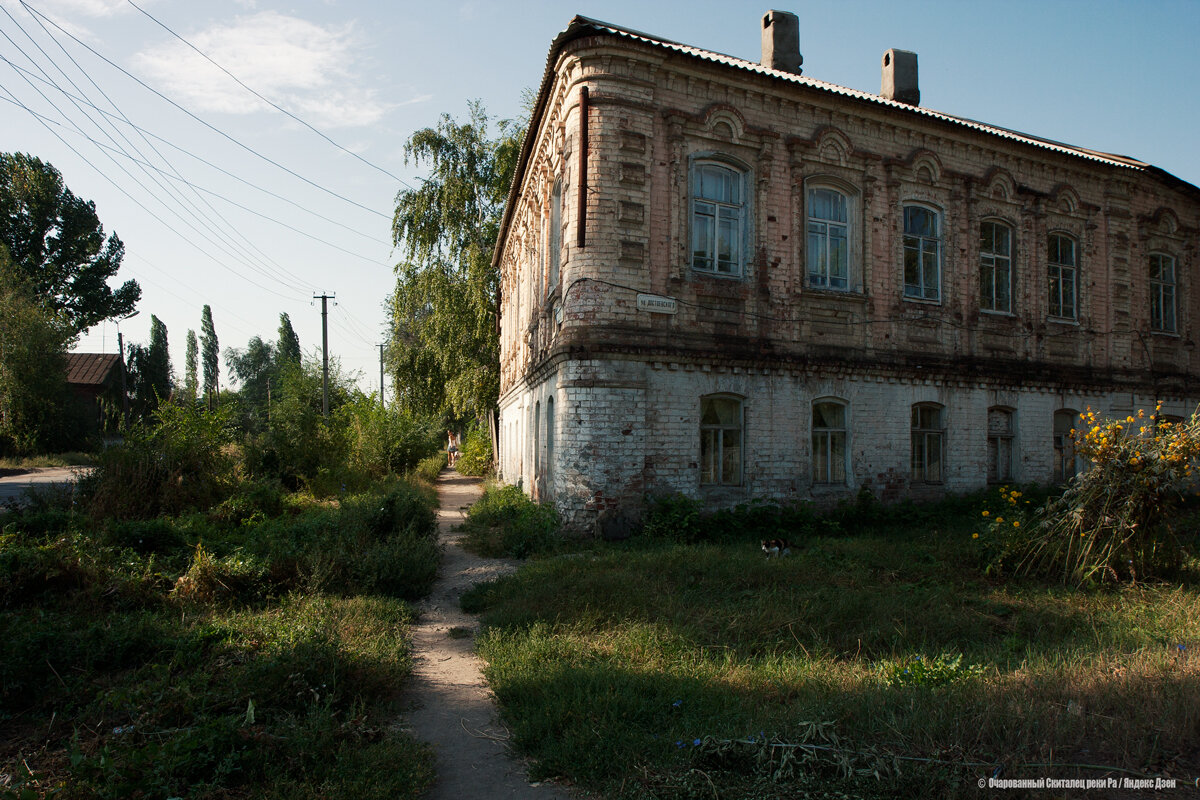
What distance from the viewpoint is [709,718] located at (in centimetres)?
413

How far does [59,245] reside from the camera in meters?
40.0

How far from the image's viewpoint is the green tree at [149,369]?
44.9 metres

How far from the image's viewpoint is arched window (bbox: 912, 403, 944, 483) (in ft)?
42.3

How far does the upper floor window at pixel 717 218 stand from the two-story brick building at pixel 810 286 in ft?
0.12

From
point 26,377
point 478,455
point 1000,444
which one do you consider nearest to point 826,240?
point 1000,444

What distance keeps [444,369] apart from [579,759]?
2228 centimetres

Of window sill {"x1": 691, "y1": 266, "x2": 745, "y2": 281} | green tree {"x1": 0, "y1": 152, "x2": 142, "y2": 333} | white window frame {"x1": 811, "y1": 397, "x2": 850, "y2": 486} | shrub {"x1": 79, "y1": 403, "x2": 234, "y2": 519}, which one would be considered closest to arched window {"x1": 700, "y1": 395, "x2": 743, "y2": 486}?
white window frame {"x1": 811, "y1": 397, "x2": 850, "y2": 486}

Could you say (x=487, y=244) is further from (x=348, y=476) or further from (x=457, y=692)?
(x=457, y=692)

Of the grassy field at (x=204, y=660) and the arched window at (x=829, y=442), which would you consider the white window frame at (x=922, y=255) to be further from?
the grassy field at (x=204, y=660)

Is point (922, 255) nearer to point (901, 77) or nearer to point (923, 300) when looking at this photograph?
point (923, 300)

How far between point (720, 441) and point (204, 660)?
8034 mm

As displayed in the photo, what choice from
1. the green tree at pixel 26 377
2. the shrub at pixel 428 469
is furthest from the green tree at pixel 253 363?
the shrub at pixel 428 469

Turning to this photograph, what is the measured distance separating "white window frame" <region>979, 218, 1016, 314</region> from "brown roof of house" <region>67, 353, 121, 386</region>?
48245mm

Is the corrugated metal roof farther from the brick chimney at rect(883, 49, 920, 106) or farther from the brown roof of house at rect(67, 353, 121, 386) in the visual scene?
Result: the brown roof of house at rect(67, 353, 121, 386)
